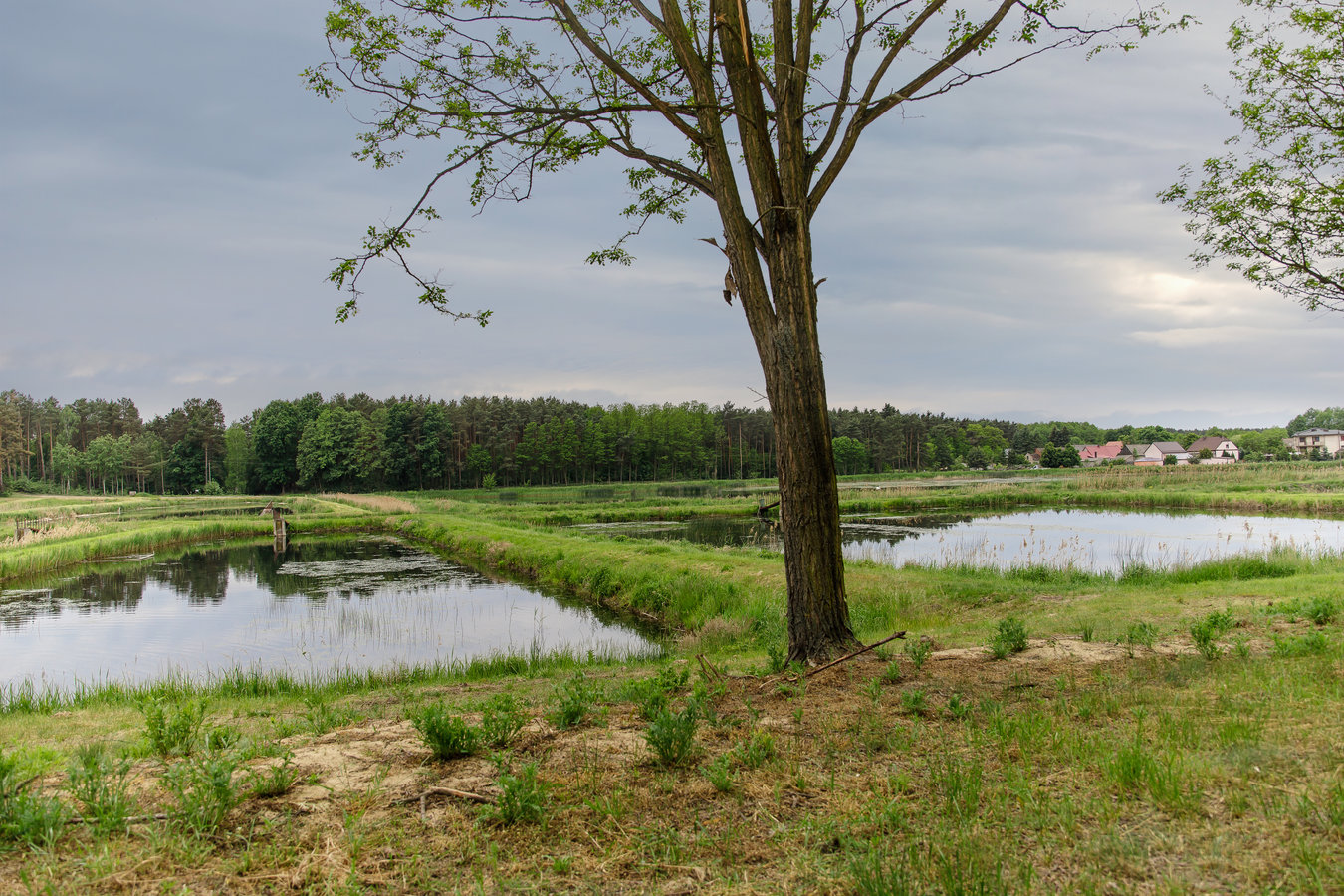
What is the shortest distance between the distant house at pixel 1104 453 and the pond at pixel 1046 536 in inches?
4528

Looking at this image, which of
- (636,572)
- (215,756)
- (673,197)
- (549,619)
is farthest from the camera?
(636,572)

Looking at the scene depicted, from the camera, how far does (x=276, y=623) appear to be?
51.5ft

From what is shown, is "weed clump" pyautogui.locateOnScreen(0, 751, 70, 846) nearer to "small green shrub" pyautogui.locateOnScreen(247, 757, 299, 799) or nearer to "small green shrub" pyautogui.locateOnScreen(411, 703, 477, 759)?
"small green shrub" pyautogui.locateOnScreen(247, 757, 299, 799)

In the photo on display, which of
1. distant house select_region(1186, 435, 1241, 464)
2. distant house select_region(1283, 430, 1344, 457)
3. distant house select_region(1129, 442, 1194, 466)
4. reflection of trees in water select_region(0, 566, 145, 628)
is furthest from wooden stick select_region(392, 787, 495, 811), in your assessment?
distant house select_region(1283, 430, 1344, 457)

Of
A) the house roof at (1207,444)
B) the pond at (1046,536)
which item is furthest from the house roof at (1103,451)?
the pond at (1046,536)

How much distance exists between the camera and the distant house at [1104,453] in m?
136

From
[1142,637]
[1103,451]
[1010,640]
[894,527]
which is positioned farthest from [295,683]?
[1103,451]

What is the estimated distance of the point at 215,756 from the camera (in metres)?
3.59

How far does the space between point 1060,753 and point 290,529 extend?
42.7 meters

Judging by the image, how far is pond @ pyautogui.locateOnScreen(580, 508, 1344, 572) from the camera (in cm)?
1931

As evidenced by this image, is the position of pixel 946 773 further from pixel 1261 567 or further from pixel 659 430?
pixel 659 430

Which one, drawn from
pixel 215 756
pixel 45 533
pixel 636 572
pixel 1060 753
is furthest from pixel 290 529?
pixel 1060 753

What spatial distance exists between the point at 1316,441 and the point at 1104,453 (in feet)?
110

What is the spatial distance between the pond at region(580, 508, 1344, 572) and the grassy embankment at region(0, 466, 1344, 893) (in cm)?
1103
